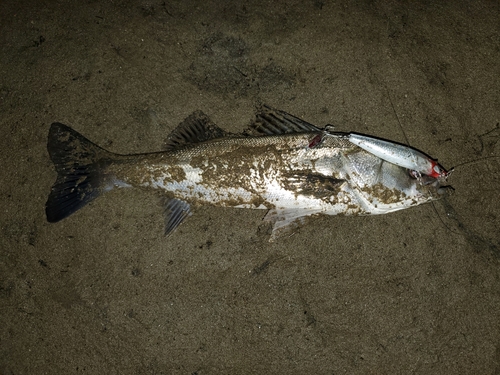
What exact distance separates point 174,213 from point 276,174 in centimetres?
109

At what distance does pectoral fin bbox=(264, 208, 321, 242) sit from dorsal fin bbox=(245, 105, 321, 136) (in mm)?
779

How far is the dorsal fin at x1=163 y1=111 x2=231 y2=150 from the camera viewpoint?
3482 millimetres

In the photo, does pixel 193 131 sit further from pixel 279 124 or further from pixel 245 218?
pixel 245 218

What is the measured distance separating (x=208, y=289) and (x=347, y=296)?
4.61ft

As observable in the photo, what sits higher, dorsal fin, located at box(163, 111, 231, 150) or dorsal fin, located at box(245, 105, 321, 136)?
dorsal fin, located at box(245, 105, 321, 136)

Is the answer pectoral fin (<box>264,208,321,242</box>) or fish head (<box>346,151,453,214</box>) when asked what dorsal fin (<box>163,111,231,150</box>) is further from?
fish head (<box>346,151,453,214</box>)

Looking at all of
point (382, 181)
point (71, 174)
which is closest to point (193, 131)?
point (71, 174)

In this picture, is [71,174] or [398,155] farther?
[71,174]

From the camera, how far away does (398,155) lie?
3.27m

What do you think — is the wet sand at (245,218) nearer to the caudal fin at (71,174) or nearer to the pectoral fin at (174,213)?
the pectoral fin at (174,213)

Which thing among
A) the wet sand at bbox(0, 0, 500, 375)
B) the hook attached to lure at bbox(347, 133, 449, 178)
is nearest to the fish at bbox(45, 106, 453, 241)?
the hook attached to lure at bbox(347, 133, 449, 178)

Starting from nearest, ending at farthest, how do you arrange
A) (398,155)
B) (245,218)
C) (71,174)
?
(398,155), (71,174), (245,218)

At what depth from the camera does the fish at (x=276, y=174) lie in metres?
3.29

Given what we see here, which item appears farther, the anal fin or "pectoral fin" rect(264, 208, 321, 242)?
"pectoral fin" rect(264, 208, 321, 242)
